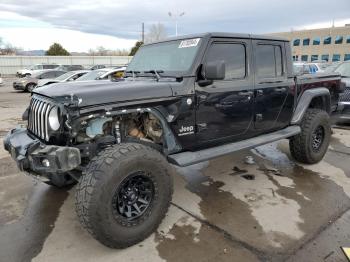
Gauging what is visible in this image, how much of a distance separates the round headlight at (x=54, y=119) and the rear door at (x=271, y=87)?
253cm

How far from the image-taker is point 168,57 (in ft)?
12.9

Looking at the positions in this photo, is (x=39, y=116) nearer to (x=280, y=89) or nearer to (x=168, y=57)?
(x=168, y=57)

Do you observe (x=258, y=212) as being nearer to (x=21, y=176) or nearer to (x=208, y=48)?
(x=208, y=48)

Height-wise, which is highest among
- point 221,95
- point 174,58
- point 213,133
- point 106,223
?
point 174,58

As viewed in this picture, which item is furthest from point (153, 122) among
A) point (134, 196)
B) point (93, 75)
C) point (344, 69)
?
point (93, 75)

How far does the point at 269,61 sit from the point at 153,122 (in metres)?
2.08

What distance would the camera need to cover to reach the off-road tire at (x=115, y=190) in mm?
2650

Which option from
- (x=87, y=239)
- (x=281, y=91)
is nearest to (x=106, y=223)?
(x=87, y=239)

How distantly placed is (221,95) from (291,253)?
1.84m

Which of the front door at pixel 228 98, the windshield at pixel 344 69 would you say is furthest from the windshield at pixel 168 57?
the windshield at pixel 344 69

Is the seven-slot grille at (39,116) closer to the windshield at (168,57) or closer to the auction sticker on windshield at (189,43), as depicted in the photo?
the windshield at (168,57)

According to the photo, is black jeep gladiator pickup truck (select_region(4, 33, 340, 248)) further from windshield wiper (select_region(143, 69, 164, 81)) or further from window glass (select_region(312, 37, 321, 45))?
window glass (select_region(312, 37, 321, 45))

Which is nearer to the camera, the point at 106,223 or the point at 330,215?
the point at 106,223

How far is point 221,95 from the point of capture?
3.71 metres
